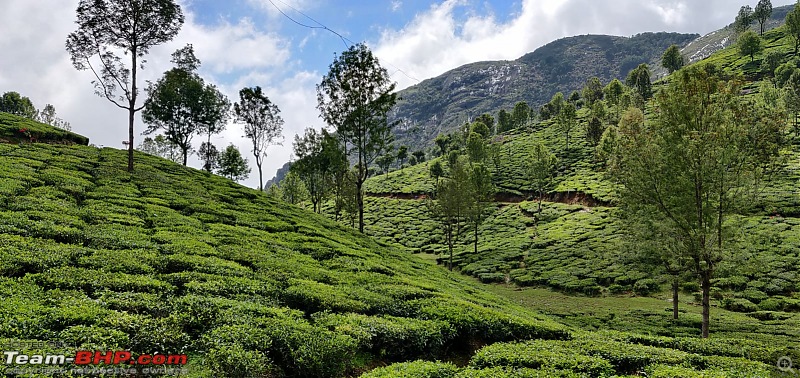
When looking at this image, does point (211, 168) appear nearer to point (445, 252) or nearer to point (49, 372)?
point (445, 252)

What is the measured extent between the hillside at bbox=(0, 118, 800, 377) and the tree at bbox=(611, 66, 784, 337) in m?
5.29

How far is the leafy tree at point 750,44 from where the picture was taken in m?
118

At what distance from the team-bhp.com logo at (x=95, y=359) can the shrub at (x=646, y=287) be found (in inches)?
1498

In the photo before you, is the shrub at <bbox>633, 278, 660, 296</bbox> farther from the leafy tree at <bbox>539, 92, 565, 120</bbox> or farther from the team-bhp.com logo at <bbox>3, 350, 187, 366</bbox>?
the leafy tree at <bbox>539, 92, 565, 120</bbox>

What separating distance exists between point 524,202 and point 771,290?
4802 cm

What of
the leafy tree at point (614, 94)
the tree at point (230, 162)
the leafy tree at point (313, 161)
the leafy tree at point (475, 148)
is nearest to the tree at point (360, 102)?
the leafy tree at point (313, 161)

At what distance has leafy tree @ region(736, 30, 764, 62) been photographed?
11769 cm

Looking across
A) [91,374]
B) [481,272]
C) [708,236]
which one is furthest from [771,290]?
[91,374]

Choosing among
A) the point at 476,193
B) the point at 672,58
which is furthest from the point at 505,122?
the point at 476,193

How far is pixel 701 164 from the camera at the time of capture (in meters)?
18.1

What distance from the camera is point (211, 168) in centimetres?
6756

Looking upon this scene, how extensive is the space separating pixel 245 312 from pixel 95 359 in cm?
378

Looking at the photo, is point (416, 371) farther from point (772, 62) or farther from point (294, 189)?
point (772, 62)

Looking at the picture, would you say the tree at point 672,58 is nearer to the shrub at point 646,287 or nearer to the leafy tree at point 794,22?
the leafy tree at point 794,22
